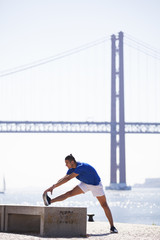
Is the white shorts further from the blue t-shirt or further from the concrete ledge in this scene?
the concrete ledge

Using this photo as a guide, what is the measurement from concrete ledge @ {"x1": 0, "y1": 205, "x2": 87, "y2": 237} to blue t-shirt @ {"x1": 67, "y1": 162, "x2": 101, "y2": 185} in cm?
31

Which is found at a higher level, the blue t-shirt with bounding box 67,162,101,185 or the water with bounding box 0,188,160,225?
the blue t-shirt with bounding box 67,162,101,185

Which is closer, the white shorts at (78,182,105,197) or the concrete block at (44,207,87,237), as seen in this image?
the concrete block at (44,207,87,237)

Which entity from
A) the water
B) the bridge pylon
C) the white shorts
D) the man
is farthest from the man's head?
the bridge pylon

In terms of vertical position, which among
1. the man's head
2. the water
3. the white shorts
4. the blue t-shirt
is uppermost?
the man's head

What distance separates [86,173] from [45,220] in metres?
0.67

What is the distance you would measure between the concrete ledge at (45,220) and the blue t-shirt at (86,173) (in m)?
0.31

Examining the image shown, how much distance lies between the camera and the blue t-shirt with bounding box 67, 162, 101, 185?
556cm

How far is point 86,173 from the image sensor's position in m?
5.60

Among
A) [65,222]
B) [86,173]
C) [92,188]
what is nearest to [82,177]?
[86,173]

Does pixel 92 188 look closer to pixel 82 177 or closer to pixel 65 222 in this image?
pixel 82 177

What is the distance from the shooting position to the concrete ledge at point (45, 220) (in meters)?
5.23

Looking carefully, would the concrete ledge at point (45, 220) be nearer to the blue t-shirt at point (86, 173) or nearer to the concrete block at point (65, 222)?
the concrete block at point (65, 222)

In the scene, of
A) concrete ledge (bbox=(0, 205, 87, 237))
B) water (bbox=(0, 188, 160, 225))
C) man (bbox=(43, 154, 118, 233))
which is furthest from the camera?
water (bbox=(0, 188, 160, 225))
